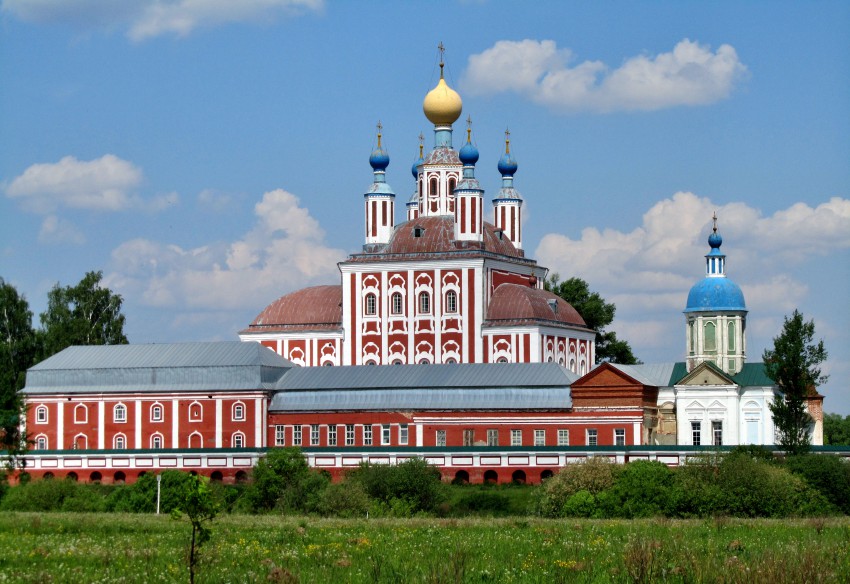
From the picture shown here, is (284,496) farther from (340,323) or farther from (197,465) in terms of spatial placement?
(340,323)

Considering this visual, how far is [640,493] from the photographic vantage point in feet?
150

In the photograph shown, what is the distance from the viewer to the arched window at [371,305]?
253 feet

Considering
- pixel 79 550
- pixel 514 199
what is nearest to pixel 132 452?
pixel 514 199

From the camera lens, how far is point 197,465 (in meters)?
65.0

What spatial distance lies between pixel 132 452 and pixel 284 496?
16.9 m

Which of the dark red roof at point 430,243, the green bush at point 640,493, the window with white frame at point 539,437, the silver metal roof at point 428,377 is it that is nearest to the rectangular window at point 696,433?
the silver metal roof at point 428,377

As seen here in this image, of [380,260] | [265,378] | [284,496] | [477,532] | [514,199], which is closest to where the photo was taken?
[477,532]

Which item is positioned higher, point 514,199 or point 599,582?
point 514,199

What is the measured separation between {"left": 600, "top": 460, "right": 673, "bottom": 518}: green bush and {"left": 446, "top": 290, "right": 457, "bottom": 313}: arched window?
93.4 ft

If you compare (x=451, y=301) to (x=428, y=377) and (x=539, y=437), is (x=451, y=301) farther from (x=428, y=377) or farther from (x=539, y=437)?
(x=539, y=437)

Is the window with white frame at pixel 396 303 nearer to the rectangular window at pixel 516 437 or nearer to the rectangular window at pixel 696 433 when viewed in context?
the rectangular window at pixel 516 437

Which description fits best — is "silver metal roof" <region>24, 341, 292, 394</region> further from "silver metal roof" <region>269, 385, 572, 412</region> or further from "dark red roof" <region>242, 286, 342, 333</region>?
"dark red roof" <region>242, 286, 342, 333</region>

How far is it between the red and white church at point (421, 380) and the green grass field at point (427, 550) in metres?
26.9

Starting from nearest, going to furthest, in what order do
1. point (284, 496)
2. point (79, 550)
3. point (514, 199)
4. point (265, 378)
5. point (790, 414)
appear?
1. point (79, 550)
2. point (284, 496)
3. point (790, 414)
4. point (265, 378)
5. point (514, 199)
